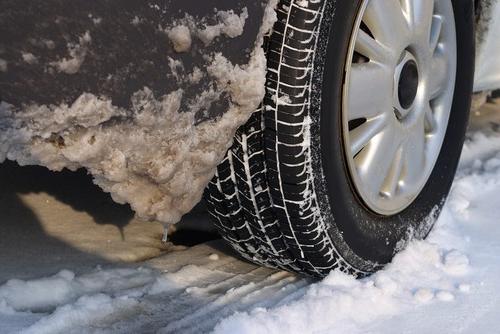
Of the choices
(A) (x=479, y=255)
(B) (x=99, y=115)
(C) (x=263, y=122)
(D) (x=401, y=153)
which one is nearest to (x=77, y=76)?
(B) (x=99, y=115)

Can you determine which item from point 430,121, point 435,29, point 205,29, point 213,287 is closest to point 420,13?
point 435,29

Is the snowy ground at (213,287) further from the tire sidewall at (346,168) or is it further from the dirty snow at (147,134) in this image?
the dirty snow at (147,134)

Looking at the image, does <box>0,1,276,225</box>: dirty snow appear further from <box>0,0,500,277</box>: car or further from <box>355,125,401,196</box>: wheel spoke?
<box>355,125,401,196</box>: wheel spoke

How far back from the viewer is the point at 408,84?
2037mm

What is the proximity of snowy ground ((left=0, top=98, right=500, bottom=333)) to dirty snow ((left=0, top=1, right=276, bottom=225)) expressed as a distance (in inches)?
15.1

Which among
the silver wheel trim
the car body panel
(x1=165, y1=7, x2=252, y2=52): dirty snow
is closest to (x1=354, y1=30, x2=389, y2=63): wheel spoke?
the silver wheel trim

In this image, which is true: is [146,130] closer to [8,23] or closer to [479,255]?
[8,23]

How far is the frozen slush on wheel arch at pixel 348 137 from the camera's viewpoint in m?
1.63

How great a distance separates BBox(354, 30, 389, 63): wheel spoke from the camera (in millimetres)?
1817

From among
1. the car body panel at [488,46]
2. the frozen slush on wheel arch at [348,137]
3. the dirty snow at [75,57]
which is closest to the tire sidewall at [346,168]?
the frozen slush on wheel arch at [348,137]

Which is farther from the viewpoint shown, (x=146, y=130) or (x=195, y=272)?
(x=195, y=272)

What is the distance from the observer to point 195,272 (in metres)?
2.09

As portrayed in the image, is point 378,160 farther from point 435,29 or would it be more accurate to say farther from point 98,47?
point 98,47

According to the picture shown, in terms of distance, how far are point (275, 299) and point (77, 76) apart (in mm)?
909
